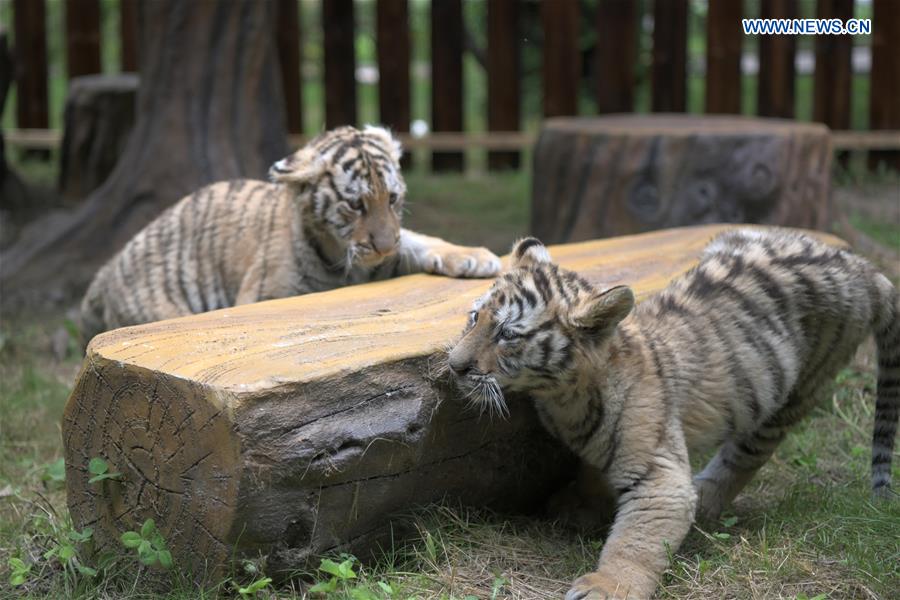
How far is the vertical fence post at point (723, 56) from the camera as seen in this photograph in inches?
332

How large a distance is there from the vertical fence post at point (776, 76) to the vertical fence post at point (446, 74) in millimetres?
2427

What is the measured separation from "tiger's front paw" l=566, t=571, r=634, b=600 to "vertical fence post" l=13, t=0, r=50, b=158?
27.2 feet

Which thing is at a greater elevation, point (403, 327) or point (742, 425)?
point (403, 327)

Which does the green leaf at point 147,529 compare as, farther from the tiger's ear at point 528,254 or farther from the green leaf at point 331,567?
the tiger's ear at point 528,254

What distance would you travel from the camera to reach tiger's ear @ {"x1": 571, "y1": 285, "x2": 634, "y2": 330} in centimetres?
308

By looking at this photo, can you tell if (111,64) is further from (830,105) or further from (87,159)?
(830,105)

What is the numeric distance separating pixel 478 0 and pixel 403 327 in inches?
321

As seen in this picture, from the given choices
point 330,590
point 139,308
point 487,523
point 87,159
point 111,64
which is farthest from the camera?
point 111,64

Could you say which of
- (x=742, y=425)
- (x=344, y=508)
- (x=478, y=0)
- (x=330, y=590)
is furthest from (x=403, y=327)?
(x=478, y=0)

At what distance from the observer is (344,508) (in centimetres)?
301

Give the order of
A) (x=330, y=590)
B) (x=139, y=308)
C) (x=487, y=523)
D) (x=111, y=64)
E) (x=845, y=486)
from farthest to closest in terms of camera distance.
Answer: (x=111, y=64)
(x=139, y=308)
(x=845, y=486)
(x=487, y=523)
(x=330, y=590)

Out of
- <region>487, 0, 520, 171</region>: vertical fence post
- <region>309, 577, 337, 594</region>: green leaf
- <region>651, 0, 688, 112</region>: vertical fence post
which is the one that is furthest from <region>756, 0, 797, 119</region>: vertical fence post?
<region>309, 577, 337, 594</region>: green leaf

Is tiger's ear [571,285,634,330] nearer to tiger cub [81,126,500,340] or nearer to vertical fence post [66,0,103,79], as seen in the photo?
tiger cub [81,126,500,340]

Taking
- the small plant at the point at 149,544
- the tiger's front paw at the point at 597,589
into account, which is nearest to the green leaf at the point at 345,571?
the small plant at the point at 149,544
